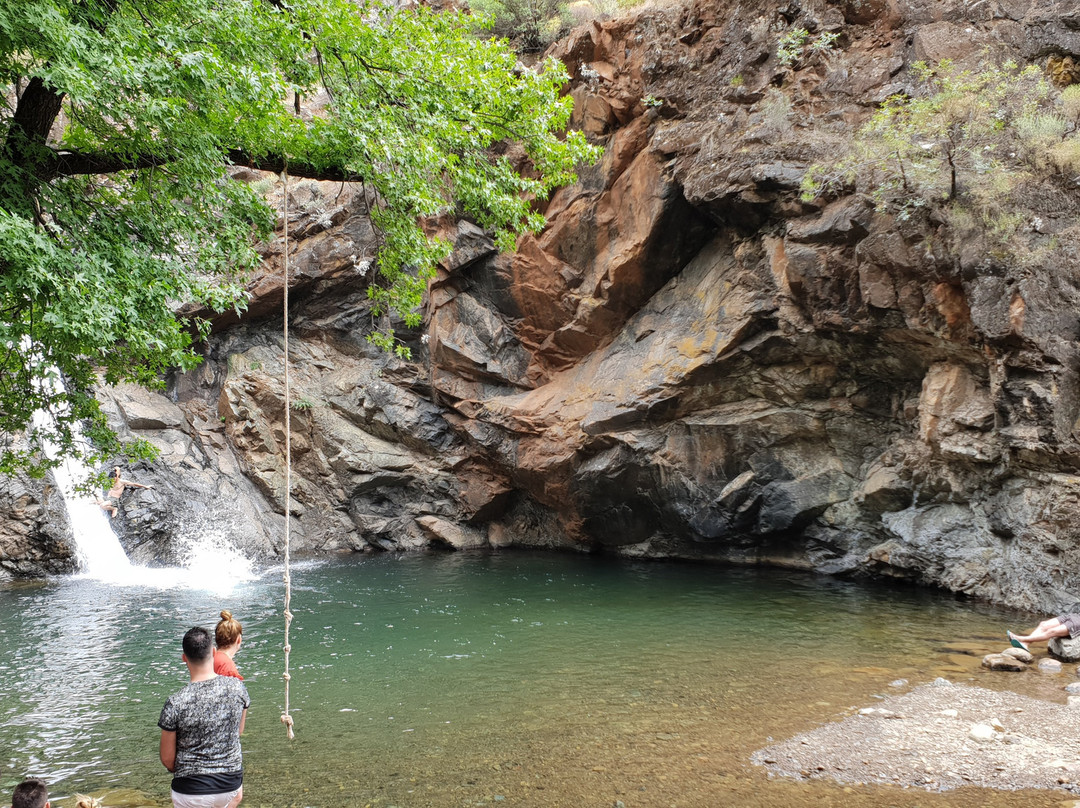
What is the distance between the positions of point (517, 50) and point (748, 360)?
15190 millimetres

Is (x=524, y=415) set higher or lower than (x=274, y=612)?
higher

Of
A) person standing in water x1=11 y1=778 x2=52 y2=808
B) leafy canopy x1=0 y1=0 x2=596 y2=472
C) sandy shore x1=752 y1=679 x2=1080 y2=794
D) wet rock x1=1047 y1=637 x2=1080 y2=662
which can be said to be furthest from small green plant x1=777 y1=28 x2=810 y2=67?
person standing in water x1=11 y1=778 x2=52 y2=808

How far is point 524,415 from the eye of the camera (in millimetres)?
22828

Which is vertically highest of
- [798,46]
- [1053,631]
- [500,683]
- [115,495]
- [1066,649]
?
[798,46]

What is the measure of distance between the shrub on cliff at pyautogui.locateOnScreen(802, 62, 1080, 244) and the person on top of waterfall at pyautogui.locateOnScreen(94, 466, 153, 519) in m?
22.9

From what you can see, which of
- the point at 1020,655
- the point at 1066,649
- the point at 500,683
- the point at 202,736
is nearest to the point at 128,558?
the point at 500,683

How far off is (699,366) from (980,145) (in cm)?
774

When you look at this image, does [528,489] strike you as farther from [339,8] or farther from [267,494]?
[339,8]

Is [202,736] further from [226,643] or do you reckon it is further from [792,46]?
[792,46]

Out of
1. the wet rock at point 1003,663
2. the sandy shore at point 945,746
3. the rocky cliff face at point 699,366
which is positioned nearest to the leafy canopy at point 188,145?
the sandy shore at point 945,746

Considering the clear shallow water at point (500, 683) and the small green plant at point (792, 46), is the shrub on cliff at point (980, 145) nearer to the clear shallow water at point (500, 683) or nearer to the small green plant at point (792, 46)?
the small green plant at point (792, 46)

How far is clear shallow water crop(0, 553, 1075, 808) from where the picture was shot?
607 cm

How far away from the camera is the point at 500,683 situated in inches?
362

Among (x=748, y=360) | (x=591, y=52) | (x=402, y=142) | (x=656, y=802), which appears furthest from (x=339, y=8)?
(x=591, y=52)
